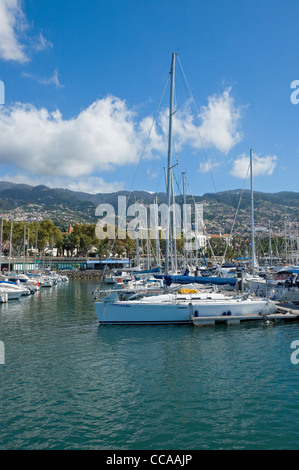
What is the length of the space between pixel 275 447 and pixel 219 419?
173 cm

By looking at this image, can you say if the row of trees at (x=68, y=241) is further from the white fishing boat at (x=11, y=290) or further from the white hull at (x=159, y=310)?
the white hull at (x=159, y=310)

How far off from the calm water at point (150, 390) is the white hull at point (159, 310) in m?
1.31

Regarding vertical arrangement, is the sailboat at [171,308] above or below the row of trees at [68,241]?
below

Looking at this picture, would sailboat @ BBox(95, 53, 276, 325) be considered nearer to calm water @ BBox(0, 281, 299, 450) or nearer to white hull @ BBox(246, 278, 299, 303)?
calm water @ BBox(0, 281, 299, 450)

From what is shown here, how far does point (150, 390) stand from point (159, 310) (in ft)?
32.5

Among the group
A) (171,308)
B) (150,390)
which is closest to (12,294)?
(171,308)

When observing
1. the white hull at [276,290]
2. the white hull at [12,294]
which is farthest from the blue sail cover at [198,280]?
the white hull at [12,294]

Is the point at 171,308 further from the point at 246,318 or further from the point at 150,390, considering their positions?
the point at 150,390

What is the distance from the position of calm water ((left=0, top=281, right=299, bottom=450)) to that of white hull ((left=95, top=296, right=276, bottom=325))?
1.31 m

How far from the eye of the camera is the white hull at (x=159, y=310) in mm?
21688

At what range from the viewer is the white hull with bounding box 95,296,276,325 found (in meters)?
21.7

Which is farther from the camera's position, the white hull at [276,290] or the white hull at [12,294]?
the white hull at [12,294]
